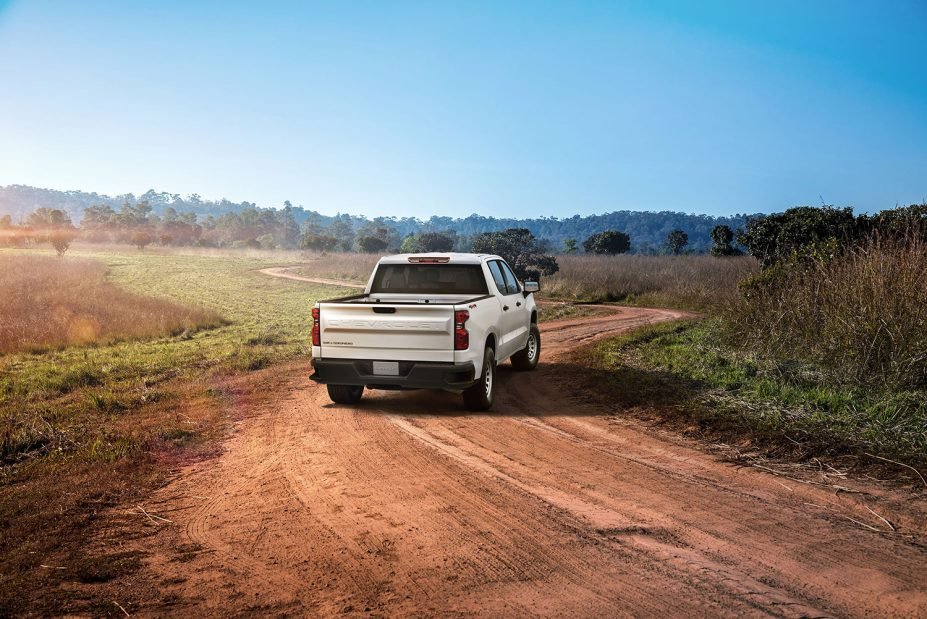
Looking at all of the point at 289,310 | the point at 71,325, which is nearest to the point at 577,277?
the point at 289,310

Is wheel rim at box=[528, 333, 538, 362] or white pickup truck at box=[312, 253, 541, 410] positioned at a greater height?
white pickup truck at box=[312, 253, 541, 410]

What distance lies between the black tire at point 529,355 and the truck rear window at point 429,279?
7.62ft

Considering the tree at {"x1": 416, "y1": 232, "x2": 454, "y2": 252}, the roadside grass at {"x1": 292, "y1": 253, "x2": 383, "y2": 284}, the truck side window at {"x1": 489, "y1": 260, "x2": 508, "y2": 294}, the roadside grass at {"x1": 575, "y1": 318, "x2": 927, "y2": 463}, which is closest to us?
the roadside grass at {"x1": 575, "y1": 318, "x2": 927, "y2": 463}

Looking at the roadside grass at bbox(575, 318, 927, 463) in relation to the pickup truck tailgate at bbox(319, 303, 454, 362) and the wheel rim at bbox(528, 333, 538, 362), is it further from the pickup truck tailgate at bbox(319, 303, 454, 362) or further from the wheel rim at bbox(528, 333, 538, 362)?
the pickup truck tailgate at bbox(319, 303, 454, 362)

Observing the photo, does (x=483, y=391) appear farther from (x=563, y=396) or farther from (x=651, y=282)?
(x=651, y=282)

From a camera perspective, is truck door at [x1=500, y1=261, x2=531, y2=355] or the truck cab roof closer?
the truck cab roof

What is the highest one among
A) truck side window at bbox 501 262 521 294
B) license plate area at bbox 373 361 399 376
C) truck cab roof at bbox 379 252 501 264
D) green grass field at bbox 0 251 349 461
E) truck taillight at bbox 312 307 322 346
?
truck cab roof at bbox 379 252 501 264

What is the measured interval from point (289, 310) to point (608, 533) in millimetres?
24329

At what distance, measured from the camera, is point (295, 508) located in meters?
5.91

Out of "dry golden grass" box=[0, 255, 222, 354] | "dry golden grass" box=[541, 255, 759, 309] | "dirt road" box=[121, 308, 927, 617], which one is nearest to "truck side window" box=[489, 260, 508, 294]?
"dirt road" box=[121, 308, 927, 617]

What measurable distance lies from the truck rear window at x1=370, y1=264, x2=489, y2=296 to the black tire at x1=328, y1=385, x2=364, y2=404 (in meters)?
1.72

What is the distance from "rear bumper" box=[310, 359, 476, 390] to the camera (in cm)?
887

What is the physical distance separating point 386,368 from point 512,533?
13.7 feet

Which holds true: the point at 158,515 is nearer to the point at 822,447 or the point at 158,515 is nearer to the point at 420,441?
the point at 420,441
